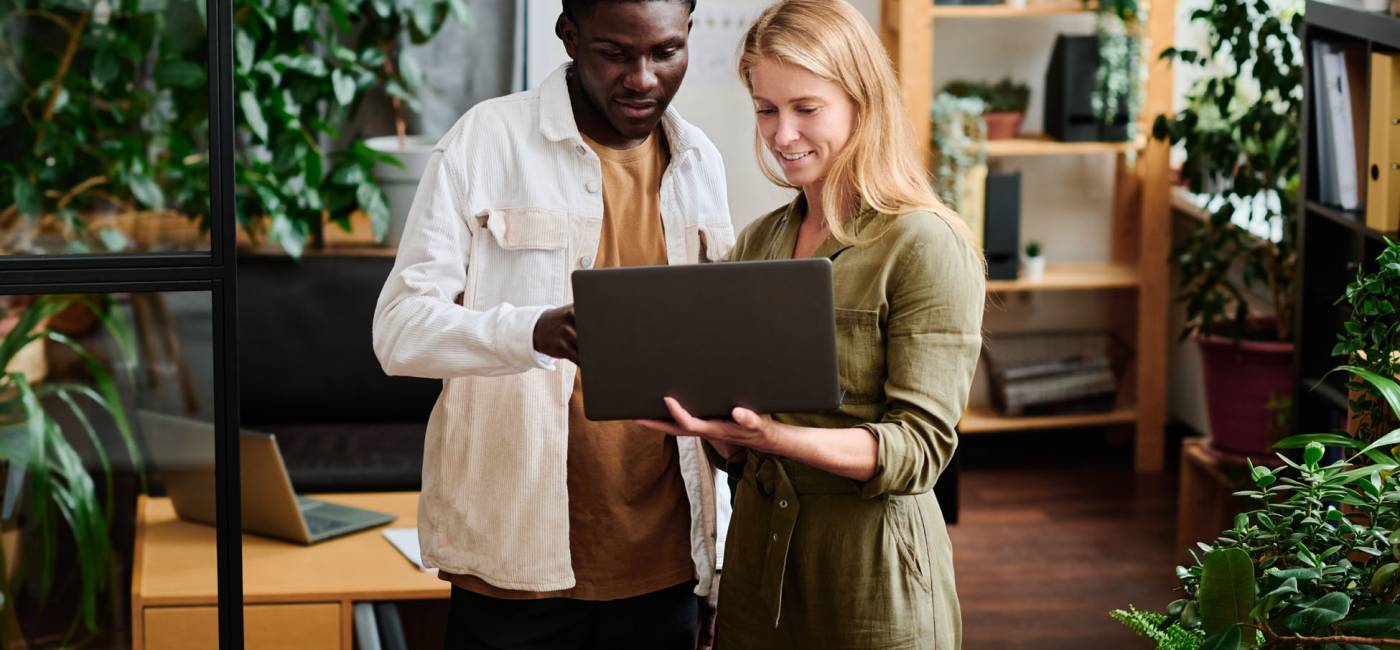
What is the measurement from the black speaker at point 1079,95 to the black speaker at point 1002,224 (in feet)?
0.70

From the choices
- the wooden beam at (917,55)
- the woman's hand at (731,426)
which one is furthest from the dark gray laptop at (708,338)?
the wooden beam at (917,55)

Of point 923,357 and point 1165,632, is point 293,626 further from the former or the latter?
point 1165,632

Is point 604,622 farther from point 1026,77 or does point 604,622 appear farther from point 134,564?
point 1026,77

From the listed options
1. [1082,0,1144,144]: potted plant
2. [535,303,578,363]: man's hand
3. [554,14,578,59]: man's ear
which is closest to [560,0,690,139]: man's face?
[554,14,578,59]: man's ear

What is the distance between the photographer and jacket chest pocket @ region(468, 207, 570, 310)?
1696mm

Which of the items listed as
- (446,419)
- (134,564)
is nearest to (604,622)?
(446,419)

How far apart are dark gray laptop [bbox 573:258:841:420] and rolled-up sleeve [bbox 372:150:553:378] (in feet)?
0.44

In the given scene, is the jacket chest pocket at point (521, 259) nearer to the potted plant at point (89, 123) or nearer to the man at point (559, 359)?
the man at point (559, 359)

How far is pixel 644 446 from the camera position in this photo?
5.84 feet

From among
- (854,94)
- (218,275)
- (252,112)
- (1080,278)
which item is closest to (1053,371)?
(1080,278)

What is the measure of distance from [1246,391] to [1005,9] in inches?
49.4

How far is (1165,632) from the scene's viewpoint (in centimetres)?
146

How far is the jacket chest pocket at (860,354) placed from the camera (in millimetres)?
1534

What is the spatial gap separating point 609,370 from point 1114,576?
7.85 ft
